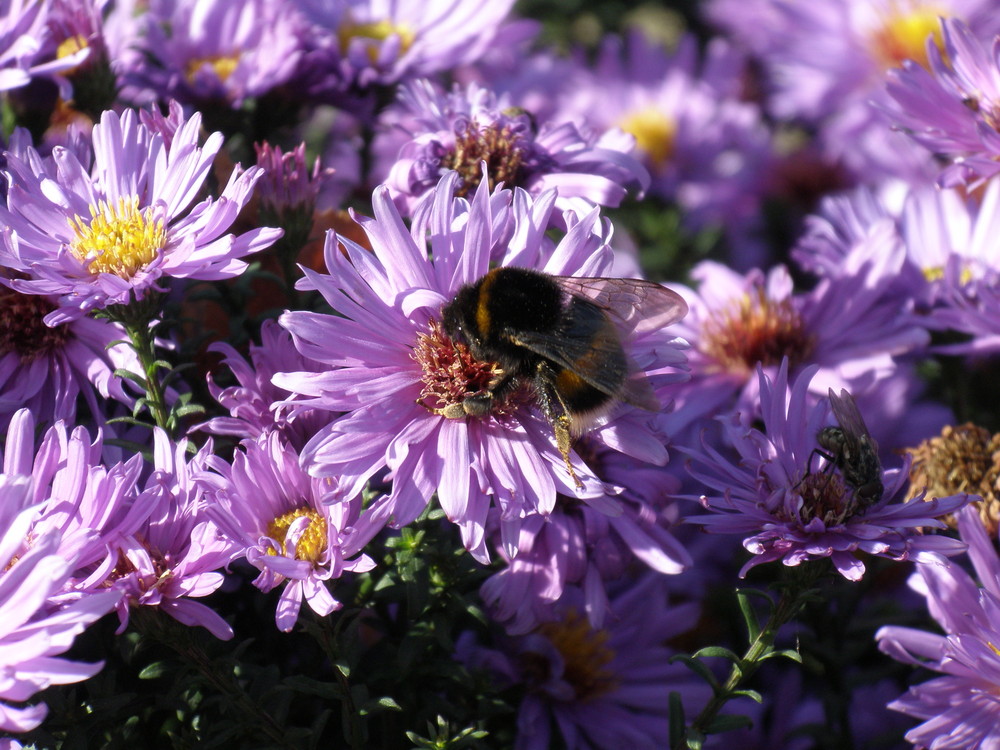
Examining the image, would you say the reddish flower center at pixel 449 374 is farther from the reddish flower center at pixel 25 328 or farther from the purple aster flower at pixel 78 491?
the reddish flower center at pixel 25 328

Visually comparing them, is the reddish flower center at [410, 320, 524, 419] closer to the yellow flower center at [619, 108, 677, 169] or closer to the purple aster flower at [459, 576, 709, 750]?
the purple aster flower at [459, 576, 709, 750]

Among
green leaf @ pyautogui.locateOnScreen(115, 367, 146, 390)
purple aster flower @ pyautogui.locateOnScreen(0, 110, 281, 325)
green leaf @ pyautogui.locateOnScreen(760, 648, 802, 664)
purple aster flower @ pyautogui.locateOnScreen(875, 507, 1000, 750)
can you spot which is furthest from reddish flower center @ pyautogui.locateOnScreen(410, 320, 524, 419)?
purple aster flower @ pyautogui.locateOnScreen(875, 507, 1000, 750)

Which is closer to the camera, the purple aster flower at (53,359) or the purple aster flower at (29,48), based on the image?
the purple aster flower at (53,359)

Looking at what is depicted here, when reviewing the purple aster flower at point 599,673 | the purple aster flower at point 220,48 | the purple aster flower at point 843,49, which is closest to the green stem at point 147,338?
the purple aster flower at point 599,673

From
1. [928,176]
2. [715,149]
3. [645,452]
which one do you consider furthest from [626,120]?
[645,452]

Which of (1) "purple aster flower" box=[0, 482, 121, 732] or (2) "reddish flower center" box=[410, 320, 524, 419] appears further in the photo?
(2) "reddish flower center" box=[410, 320, 524, 419]
